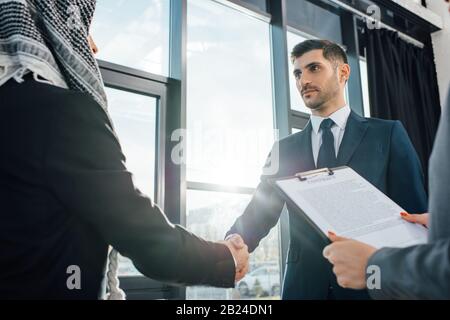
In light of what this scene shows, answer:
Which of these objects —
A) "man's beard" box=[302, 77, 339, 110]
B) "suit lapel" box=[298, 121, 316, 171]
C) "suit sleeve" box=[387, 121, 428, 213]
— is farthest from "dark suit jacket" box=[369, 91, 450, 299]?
"man's beard" box=[302, 77, 339, 110]

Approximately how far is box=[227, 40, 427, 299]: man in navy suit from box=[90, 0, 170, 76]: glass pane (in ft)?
3.45

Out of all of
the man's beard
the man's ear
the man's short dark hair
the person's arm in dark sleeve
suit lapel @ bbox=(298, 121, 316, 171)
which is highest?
the man's short dark hair

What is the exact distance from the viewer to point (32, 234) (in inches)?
29.8

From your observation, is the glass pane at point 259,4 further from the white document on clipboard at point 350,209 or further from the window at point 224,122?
the white document on clipboard at point 350,209

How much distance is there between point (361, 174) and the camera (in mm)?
1339

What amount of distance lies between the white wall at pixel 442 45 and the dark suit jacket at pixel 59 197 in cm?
412

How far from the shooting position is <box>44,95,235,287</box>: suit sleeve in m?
0.78

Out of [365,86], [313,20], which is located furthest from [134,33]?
[365,86]

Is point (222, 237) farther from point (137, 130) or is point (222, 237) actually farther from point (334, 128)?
point (334, 128)

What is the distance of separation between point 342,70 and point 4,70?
1393 millimetres

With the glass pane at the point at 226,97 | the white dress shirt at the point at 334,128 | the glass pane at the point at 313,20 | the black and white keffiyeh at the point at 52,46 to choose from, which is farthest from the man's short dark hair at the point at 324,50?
the glass pane at the point at 313,20

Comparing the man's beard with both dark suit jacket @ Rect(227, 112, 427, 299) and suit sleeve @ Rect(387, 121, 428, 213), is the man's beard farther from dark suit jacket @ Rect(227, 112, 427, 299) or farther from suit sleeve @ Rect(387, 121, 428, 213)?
suit sleeve @ Rect(387, 121, 428, 213)
